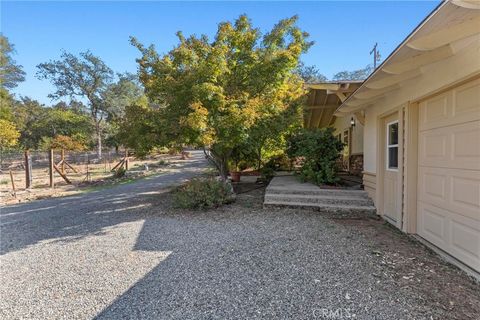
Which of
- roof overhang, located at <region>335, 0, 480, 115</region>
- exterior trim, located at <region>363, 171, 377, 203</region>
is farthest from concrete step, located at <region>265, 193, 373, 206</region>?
roof overhang, located at <region>335, 0, 480, 115</region>

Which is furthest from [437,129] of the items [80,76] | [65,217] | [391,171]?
[80,76]

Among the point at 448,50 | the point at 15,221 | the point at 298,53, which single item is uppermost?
the point at 298,53

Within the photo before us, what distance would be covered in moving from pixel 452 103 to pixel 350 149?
712 centimetres

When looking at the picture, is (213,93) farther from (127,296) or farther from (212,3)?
(127,296)

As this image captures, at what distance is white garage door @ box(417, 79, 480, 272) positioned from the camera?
3215mm

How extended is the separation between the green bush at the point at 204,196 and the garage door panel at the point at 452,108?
467 centimetres

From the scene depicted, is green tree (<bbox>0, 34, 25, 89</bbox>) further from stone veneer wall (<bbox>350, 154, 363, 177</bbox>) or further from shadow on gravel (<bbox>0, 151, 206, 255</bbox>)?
stone veneer wall (<bbox>350, 154, 363, 177</bbox>)

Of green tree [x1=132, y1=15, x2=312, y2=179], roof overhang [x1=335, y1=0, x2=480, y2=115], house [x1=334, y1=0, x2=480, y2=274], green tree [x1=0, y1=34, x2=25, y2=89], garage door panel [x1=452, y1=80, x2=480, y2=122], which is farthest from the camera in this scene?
green tree [x1=0, y1=34, x2=25, y2=89]

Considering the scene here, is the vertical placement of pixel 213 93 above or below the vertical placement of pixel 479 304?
above

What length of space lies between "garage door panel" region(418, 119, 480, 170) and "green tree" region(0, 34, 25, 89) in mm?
42765

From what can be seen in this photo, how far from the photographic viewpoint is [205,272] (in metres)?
3.34

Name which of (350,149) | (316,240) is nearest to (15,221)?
(316,240)

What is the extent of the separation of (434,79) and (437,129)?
2.48ft

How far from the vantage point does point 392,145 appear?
561 centimetres
